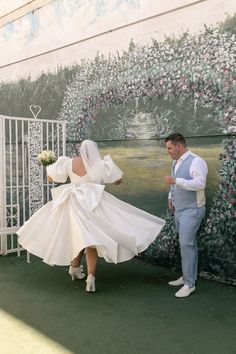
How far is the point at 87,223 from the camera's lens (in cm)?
383

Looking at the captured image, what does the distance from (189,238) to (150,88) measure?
1933mm

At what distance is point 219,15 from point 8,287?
348 centimetres

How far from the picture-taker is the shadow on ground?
2.86m

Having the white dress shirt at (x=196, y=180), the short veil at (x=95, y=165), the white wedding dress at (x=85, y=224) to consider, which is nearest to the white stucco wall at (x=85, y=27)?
the white dress shirt at (x=196, y=180)

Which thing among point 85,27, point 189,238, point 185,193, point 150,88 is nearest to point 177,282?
point 189,238

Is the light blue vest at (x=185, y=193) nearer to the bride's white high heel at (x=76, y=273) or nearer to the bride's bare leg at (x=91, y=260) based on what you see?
the bride's bare leg at (x=91, y=260)

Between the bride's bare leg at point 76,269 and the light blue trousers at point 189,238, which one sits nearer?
the light blue trousers at point 189,238

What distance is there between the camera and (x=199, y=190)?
146 inches

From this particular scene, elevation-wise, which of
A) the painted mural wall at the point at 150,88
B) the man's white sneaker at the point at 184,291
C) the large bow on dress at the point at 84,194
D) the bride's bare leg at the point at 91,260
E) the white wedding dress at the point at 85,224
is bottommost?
the man's white sneaker at the point at 184,291

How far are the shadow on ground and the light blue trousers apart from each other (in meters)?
0.21

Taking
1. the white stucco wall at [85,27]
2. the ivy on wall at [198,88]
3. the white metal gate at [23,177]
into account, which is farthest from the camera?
the white metal gate at [23,177]

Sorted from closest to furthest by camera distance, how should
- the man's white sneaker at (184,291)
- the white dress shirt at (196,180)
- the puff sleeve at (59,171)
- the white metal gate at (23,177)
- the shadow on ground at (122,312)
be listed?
the shadow on ground at (122,312)
the white dress shirt at (196,180)
the man's white sneaker at (184,291)
the puff sleeve at (59,171)
the white metal gate at (23,177)

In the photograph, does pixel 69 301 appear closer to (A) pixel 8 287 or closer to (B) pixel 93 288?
(B) pixel 93 288

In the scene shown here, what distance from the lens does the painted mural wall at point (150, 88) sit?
4.05 meters
